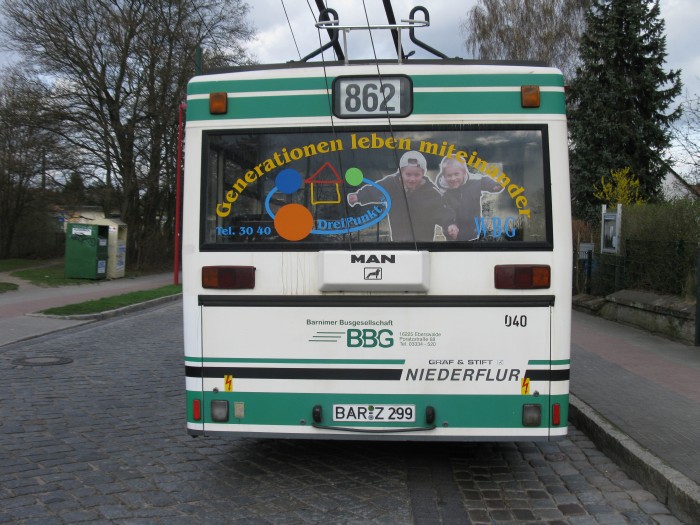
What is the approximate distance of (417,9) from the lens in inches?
215

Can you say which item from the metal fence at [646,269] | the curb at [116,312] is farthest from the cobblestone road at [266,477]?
the curb at [116,312]

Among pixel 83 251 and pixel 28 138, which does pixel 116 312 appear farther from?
pixel 28 138

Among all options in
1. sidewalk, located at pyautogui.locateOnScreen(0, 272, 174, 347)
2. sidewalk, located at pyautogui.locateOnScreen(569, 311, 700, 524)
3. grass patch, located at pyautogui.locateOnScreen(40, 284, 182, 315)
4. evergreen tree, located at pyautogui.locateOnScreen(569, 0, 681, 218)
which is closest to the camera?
sidewalk, located at pyautogui.locateOnScreen(569, 311, 700, 524)

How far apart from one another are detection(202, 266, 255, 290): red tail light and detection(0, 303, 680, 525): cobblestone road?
1398mm

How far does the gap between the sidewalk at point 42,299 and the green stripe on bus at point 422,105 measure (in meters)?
8.52

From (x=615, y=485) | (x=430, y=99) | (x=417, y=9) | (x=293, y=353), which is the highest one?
(x=417, y=9)

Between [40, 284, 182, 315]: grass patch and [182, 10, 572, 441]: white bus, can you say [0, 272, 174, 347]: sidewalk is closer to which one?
[40, 284, 182, 315]: grass patch

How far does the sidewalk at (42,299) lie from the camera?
1314 centimetres

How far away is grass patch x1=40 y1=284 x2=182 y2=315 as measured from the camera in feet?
50.9

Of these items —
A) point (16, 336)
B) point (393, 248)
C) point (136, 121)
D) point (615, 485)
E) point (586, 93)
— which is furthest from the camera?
point (586, 93)

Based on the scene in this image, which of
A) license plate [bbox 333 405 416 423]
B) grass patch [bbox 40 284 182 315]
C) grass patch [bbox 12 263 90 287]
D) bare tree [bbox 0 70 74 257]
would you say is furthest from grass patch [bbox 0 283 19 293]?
license plate [bbox 333 405 416 423]

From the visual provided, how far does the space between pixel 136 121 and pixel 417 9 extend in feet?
92.4

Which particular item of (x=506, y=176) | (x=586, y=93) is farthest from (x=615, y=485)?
(x=586, y=93)

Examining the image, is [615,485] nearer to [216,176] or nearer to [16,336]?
[216,176]
